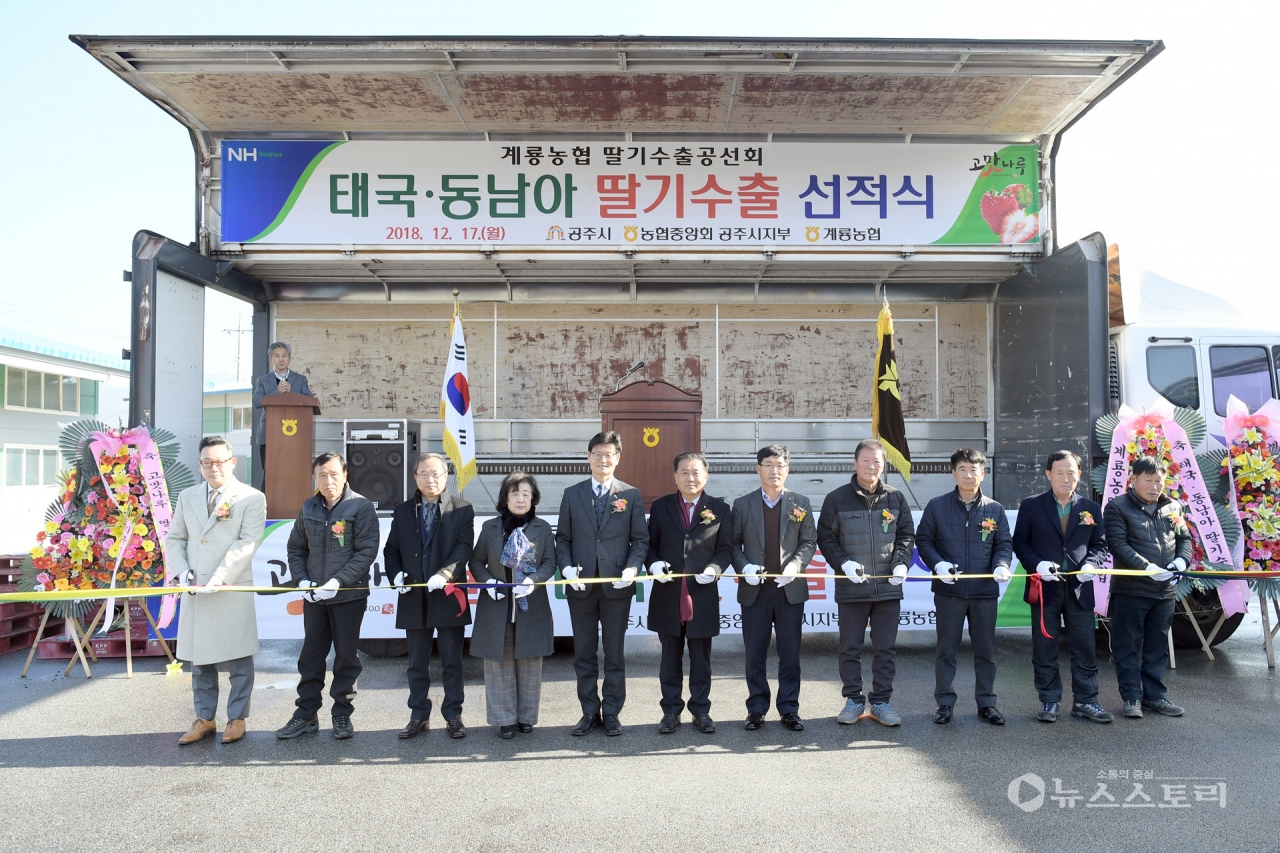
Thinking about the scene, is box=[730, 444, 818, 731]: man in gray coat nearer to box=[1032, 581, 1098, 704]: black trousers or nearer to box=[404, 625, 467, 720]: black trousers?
box=[1032, 581, 1098, 704]: black trousers

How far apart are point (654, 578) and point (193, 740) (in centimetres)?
282

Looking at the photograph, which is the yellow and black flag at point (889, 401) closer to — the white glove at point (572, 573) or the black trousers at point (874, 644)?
the black trousers at point (874, 644)

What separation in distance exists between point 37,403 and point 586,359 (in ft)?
80.3

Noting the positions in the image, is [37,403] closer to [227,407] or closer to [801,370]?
[227,407]

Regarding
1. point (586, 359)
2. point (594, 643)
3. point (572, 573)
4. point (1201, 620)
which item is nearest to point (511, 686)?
point (594, 643)

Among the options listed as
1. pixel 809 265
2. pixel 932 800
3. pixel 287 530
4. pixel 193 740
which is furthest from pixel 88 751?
pixel 809 265

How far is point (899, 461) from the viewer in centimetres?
805

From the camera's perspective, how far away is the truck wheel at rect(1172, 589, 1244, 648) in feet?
22.4

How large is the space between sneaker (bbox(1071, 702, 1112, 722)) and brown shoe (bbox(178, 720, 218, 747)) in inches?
208

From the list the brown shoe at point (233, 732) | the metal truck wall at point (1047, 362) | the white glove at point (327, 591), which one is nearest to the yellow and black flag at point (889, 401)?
the metal truck wall at point (1047, 362)

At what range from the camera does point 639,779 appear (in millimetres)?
4148

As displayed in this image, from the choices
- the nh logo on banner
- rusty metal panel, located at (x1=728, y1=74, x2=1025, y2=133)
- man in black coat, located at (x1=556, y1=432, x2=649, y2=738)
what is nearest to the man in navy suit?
man in black coat, located at (x1=556, y1=432, x2=649, y2=738)

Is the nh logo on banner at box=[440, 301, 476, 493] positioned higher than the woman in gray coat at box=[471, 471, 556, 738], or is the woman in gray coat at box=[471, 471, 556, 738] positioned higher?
the nh logo on banner at box=[440, 301, 476, 493]

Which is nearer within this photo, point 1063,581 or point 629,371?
point 1063,581
